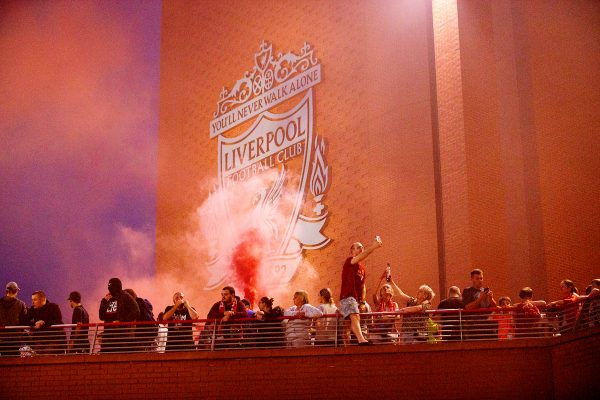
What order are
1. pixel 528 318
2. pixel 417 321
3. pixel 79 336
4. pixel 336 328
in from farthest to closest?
pixel 79 336 < pixel 336 328 < pixel 417 321 < pixel 528 318

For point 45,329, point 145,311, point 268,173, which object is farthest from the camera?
point 268,173

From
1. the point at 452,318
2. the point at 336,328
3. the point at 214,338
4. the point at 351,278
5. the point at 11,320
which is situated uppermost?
the point at 351,278

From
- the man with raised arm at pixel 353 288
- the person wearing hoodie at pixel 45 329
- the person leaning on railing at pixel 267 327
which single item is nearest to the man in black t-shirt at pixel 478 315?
the man with raised arm at pixel 353 288

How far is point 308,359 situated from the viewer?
12.4m

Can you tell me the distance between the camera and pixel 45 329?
43.9ft

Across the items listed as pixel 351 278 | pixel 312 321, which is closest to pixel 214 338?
pixel 312 321

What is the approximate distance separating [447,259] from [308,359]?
4.88m

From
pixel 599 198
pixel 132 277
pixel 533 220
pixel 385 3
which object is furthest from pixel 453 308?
pixel 132 277

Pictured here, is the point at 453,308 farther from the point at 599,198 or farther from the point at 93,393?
the point at 599,198

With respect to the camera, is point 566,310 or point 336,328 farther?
point 336,328

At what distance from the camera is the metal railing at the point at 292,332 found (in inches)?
478

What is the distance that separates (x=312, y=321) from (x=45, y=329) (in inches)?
161

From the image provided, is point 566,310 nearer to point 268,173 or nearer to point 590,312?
point 590,312

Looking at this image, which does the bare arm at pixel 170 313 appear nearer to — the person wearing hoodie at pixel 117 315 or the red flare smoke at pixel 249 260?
the person wearing hoodie at pixel 117 315
